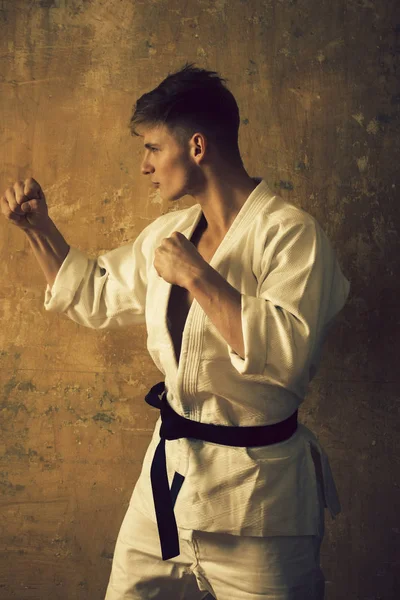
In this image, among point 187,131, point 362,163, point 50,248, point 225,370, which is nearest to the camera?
point 225,370

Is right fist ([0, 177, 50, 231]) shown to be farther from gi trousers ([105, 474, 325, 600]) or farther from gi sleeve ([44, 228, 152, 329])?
gi trousers ([105, 474, 325, 600])

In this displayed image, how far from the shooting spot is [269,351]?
1.44 meters

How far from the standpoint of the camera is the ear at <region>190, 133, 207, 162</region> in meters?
1.67

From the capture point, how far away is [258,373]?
56.8 inches

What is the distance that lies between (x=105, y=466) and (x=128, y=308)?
76cm

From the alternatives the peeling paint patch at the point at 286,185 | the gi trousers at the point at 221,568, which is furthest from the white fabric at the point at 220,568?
the peeling paint patch at the point at 286,185

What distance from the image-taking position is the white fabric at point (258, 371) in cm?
147

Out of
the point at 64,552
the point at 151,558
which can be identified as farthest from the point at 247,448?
the point at 64,552

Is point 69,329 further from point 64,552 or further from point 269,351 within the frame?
point 269,351

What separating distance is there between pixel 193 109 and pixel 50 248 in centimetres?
58

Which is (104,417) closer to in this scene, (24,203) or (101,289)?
(101,289)

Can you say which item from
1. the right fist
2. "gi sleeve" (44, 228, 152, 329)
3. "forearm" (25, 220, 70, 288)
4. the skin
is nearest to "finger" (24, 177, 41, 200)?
the right fist

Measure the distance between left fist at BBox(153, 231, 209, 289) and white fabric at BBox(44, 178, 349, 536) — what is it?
13 cm

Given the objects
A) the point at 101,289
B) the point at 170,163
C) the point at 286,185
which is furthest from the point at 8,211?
the point at 286,185
